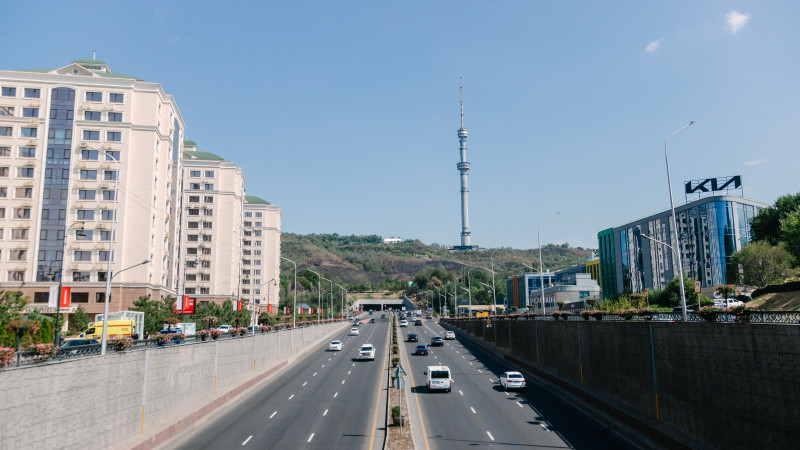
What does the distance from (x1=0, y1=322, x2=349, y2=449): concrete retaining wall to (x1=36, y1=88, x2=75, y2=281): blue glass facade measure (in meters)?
45.1

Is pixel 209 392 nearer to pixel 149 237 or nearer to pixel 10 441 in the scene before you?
pixel 10 441

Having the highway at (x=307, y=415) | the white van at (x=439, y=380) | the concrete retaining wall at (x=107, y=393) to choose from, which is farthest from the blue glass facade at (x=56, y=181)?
the white van at (x=439, y=380)

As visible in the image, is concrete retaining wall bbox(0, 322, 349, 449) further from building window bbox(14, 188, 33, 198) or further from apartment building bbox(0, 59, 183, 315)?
building window bbox(14, 188, 33, 198)

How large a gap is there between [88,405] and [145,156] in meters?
61.7

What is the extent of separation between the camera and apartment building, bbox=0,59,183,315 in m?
69.5

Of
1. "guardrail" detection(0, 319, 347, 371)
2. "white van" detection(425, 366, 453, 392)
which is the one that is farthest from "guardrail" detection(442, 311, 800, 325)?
"guardrail" detection(0, 319, 347, 371)

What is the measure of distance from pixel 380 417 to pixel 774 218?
7652cm

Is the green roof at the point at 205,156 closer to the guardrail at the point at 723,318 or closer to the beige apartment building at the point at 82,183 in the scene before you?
the beige apartment building at the point at 82,183

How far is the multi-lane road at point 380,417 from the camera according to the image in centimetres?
2541

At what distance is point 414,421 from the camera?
98.5 ft

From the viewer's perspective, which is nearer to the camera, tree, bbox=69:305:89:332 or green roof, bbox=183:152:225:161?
tree, bbox=69:305:89:332

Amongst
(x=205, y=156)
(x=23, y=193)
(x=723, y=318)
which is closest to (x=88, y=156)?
(x=23, y=193)

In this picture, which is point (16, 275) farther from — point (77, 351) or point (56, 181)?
point (77, 351)

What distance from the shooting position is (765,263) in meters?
69.1
